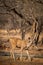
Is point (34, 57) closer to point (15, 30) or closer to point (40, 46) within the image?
point (40, 46)

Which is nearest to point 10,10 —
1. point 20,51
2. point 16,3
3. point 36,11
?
point 16,3

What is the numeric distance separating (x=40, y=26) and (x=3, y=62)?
597 millimetres

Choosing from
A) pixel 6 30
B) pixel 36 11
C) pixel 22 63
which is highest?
pixel 36 11

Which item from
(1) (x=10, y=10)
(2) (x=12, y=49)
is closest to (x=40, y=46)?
(2) (x=12, y=49)

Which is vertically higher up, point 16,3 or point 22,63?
point 16,3

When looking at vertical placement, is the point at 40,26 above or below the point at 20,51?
above

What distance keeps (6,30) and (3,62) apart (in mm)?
370

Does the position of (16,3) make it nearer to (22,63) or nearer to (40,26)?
(40,26)

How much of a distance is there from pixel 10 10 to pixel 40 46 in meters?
0.55

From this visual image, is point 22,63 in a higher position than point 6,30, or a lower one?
lower

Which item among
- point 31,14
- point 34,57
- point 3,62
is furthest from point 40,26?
point 3,62

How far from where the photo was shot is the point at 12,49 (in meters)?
3.00

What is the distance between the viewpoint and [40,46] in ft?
9.86

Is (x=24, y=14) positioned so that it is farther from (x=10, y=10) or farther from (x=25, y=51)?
(x=25, y=51)
